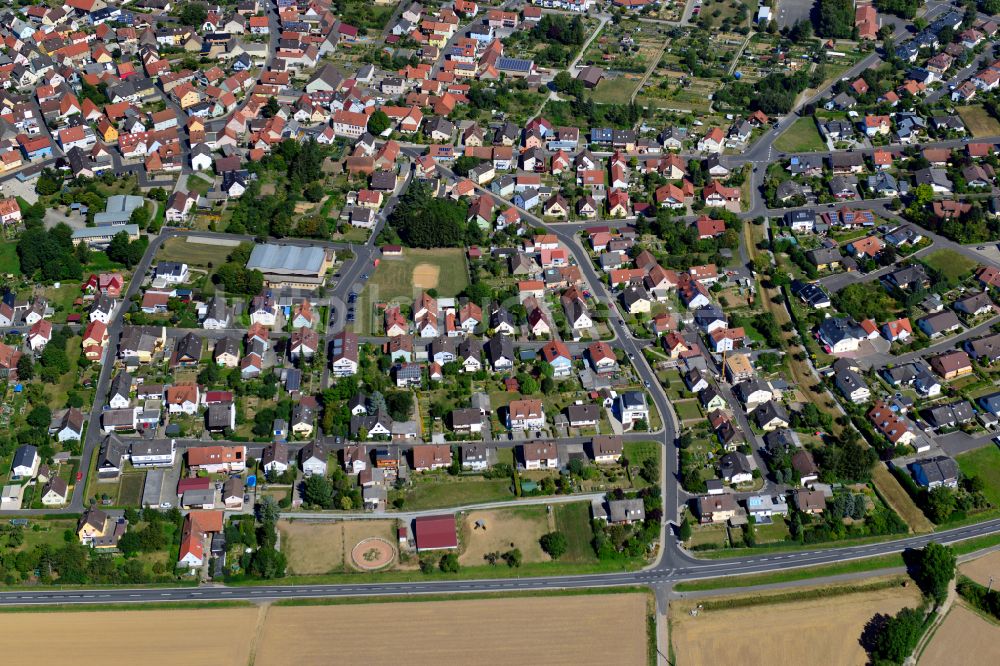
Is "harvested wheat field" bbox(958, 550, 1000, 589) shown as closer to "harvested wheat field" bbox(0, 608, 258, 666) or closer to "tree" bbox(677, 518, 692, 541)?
"tree" bbox(677, 518, 692, 541)

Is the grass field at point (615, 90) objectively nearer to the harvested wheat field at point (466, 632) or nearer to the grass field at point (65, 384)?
the grass field at point (65, 384)

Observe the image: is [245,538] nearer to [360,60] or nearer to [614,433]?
[614,433]

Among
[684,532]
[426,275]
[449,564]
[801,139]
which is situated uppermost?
[801,139]

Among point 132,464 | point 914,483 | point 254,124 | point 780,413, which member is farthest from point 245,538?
point 254,124

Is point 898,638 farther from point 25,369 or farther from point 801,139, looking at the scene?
point 801,139

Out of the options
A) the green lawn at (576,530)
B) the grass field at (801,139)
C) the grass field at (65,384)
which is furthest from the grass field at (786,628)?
the grass field at (801,139)

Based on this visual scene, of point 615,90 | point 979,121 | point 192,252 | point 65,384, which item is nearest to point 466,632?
Answer: point 65,384
